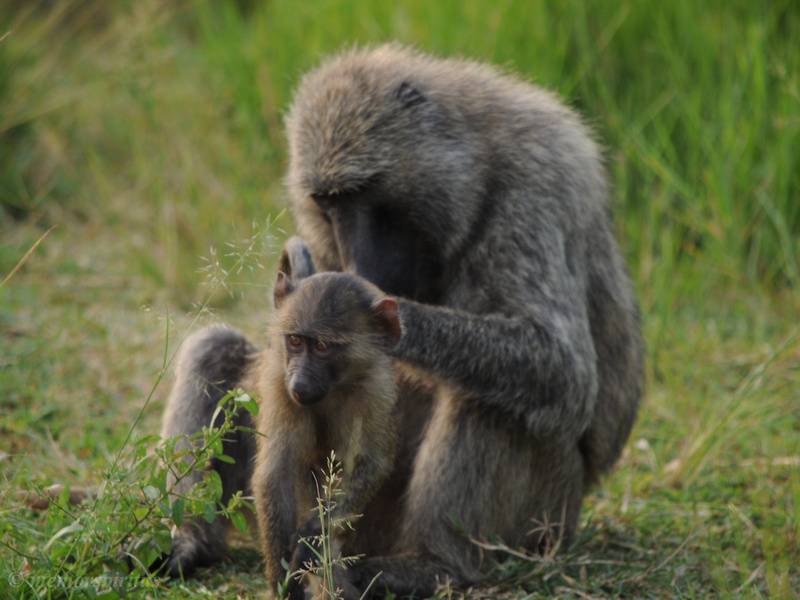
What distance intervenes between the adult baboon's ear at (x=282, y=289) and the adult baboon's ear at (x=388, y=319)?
27 centimetres

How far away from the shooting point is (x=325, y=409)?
265 centimetres

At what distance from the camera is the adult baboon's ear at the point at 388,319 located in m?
2.60

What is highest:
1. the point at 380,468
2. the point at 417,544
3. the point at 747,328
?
the point at 380,468

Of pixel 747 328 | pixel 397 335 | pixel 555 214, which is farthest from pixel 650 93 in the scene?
pixel 397 335

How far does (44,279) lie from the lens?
5.59 metres

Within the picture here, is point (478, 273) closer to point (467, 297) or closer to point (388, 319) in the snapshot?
point (467, 297)

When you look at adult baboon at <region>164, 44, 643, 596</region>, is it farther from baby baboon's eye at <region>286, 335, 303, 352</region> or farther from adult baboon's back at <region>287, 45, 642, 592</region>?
baby baboon's eye at <region>286, 335, 303, 352</region>

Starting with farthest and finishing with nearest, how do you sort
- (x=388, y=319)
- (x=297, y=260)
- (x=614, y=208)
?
(x=614, y=208) → (x=297, y=260) → (x=388, y=319)

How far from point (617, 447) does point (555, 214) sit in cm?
92

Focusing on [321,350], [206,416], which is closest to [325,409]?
[321,350]

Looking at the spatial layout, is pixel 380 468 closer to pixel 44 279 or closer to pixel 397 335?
pixel 397 335

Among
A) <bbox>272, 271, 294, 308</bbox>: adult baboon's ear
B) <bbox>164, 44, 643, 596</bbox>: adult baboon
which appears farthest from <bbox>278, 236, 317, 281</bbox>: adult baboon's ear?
<bbox>272, 271, 294, 308</bbox>: adult baboon's ear

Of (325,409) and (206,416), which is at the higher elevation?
(325,409)

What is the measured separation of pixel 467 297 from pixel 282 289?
73 centimetres
